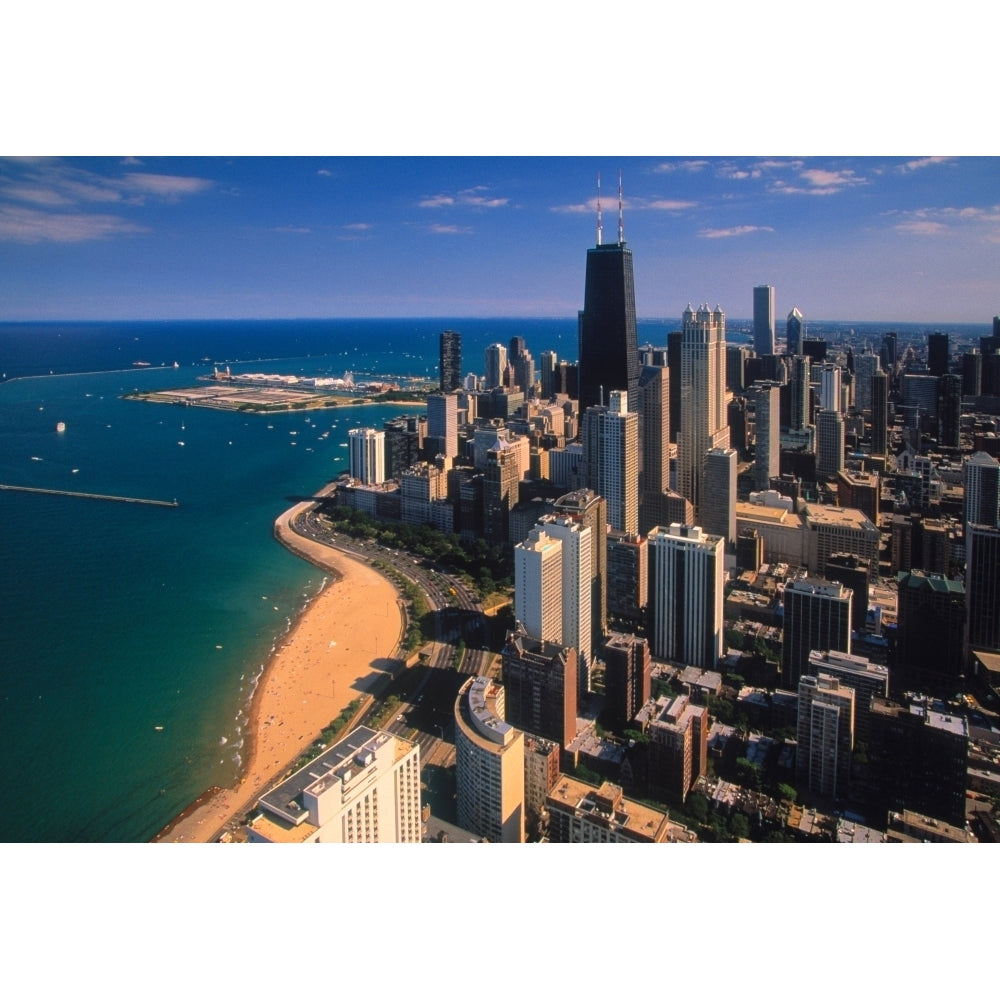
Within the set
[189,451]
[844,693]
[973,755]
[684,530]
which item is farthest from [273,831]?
[189,451]

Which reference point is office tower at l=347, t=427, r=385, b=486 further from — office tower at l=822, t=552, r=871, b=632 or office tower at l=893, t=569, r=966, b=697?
office tower at l=893, t=569, r=966, b=697

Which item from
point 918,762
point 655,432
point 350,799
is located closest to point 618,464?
point 655,432

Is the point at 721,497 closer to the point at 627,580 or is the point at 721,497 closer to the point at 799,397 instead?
the point at 627,580

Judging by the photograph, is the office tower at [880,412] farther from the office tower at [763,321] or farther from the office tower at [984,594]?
the office tower at [984,594]

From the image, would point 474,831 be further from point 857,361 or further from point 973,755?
point 857,361

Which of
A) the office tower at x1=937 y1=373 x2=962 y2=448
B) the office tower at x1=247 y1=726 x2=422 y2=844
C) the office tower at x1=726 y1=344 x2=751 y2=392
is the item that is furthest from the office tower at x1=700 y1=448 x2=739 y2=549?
the office tower at x1=247 y1=726 x2=422 y2=844
